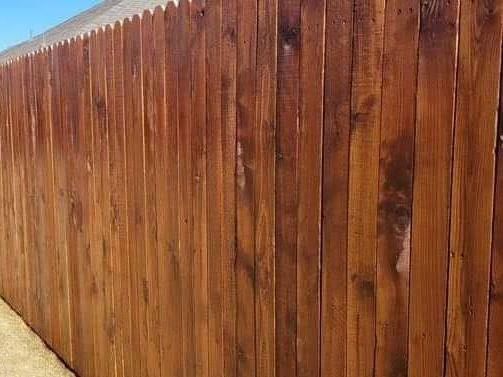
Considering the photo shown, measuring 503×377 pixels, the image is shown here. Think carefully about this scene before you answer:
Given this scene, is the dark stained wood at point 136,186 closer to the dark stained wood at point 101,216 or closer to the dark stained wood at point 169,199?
the dark stained wood at point 169,199

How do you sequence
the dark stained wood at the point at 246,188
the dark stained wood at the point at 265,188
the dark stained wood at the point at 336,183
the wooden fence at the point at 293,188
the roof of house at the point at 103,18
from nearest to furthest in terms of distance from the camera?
the wooden fence at the point at 293,188 < the dark stained wood at the point at 336,183 < the dark stained wood at the point at 265,188 < the dark stained wood at the point at 246,188 < the roof of house at the point at 103,18

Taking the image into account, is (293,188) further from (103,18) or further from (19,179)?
(103,18)

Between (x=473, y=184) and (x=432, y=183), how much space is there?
0.13m

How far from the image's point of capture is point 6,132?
19.3ft

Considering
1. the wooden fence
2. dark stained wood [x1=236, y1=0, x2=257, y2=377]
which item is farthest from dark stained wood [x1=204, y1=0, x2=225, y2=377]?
dark stained wood [x1=236, y1=0, x2=257, y2=377]

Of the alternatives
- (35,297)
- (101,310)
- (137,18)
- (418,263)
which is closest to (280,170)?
(418,263)

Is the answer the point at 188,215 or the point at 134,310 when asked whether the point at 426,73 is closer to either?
the point at 188,215

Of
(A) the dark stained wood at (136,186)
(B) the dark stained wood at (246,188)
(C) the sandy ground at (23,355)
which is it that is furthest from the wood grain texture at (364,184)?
(C) the sandy ground at (23,355)

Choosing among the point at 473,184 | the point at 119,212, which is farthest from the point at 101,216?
the point at 473,184

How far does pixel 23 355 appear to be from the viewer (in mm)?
4953

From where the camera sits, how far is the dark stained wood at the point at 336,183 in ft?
6.61

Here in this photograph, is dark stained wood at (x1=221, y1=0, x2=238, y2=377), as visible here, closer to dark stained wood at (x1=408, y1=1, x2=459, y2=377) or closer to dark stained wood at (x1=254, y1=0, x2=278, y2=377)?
dark stained wood at (x1=254, y1=0, x2=278, y2=377)

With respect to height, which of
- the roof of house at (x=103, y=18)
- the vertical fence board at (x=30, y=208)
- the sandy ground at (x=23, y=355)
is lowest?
the sandy ground at (x=23, y=355)

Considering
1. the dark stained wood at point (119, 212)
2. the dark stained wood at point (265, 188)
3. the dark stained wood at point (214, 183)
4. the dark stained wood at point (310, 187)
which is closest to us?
the dark stained wood at point (310, 187)
